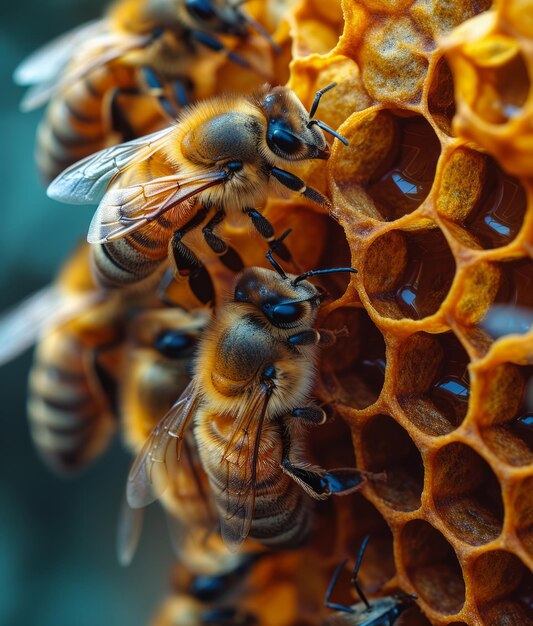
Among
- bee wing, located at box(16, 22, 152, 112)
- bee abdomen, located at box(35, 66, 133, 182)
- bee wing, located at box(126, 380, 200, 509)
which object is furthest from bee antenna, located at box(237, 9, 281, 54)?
bee wing, located at box(126, 380, 200, 509)

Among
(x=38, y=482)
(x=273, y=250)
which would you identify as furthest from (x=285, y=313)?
(x=38, y=482)

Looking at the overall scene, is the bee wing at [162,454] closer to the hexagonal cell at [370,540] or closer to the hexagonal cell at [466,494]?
the hexagonal cell at [370,540]

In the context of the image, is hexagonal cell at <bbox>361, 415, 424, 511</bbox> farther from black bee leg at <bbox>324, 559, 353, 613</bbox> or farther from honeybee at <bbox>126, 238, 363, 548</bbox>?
black bee leg at <bbox>324, 559, 353, 613</bbox>

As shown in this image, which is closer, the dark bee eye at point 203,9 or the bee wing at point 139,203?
the bee wing at point 139,203

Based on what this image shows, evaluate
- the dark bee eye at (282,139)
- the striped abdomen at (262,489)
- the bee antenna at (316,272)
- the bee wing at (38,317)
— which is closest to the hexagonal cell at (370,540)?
the striped abdomen at (262,489)

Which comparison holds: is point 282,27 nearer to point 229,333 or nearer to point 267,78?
point 267,78
